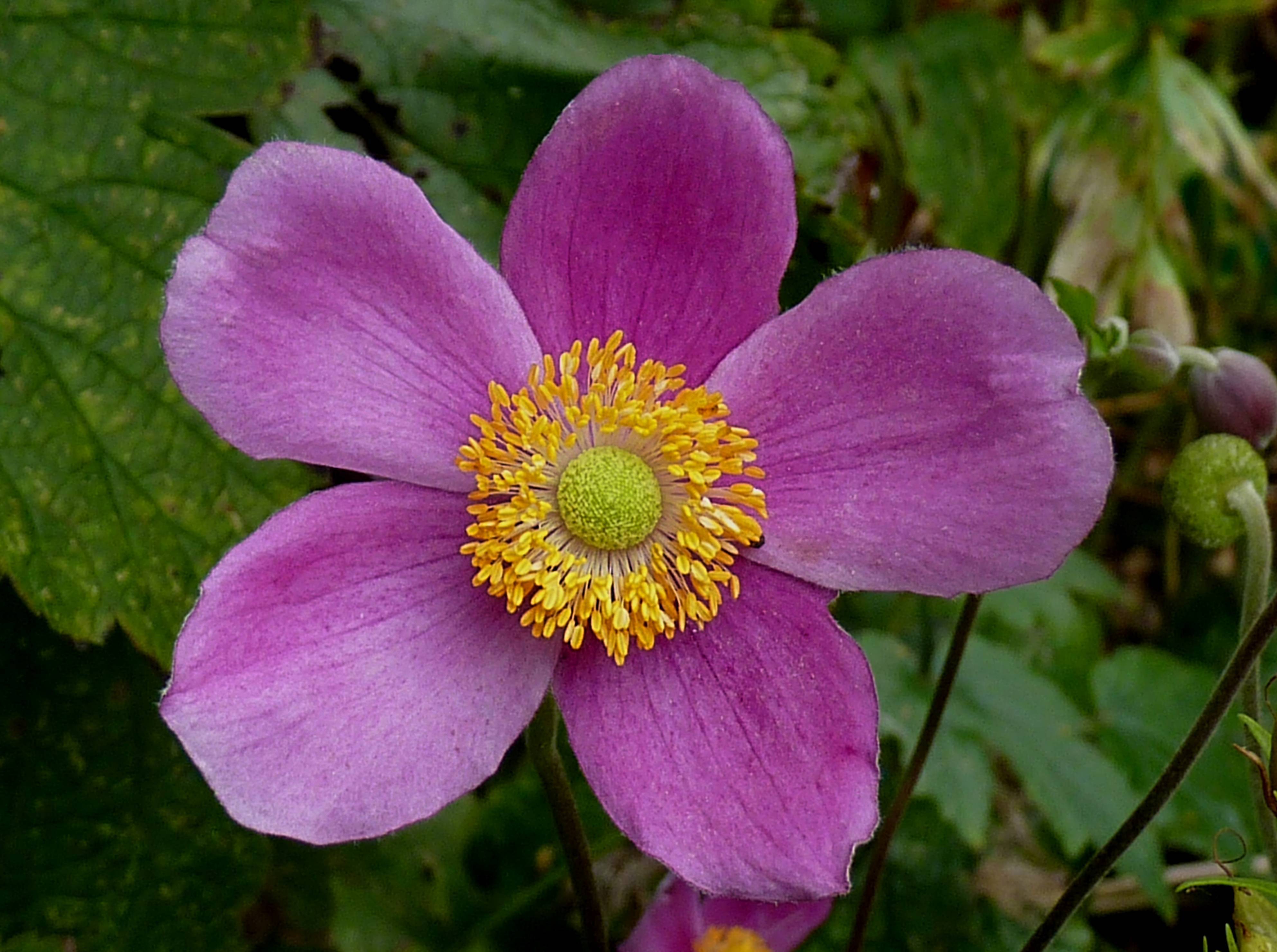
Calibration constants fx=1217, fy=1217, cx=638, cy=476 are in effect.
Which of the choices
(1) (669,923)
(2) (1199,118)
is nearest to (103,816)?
(1) (669,923)

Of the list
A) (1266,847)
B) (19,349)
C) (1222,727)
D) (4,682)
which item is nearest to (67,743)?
(4,682)

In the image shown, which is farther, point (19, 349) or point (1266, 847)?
point (19, 349)

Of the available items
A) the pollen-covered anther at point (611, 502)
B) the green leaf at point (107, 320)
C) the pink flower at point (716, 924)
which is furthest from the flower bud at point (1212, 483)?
the green leaf at point (107, 320)

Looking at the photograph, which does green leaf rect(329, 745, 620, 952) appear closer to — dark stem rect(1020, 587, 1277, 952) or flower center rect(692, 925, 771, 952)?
flower center rect(692, 925, 771, 952)

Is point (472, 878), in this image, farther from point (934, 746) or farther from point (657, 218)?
point (657, 218)

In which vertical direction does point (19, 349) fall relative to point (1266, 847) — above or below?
above

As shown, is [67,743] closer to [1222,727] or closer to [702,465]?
[702,465]

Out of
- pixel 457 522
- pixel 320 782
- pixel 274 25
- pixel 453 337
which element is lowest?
pixel 320 782
